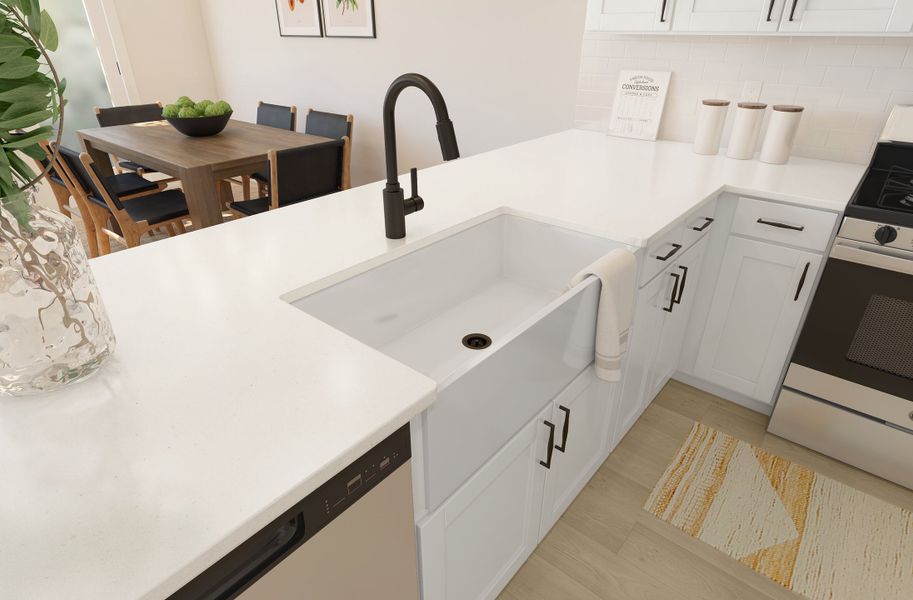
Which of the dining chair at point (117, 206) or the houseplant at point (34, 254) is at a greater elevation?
the houseplant at point (34, 254)

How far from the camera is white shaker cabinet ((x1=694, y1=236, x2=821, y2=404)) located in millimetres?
1857

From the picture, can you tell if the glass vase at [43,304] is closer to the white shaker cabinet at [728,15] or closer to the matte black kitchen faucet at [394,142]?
the matte black kitchen faucet at [394,142]

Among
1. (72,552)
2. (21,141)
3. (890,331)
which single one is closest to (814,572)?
(890,331)

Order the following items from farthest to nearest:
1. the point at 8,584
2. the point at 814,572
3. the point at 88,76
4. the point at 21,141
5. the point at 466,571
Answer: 1. the point at 88,76
2. the point at 814,572
3. the point at 466,571
4. the point at 21,141
5. the point at 8,584

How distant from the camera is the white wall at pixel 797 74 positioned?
1.92 metres

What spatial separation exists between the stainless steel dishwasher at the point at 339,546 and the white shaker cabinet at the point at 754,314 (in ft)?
5.32

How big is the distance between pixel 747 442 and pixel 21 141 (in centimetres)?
228

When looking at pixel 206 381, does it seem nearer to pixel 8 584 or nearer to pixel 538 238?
pixel 8 584

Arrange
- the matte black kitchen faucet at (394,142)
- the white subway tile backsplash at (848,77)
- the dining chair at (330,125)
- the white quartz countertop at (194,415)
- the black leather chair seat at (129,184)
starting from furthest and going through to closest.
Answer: the dining chair at (330,125) < the black leather chair seat at (129,184) < the white subway tile backsplash at (848,77) < the matte black kitchen faucet at (394,142) < the white quartz countertop at (194,415)

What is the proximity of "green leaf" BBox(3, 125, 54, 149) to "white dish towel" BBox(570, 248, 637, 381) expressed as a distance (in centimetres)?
106

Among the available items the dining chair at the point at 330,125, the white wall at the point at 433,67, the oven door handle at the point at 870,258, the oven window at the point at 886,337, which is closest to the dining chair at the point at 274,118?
the dining chair at the point at 330,125

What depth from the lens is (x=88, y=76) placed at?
14.8ft

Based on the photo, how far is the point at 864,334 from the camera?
1668mm

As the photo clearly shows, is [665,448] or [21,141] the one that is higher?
[21,141]
